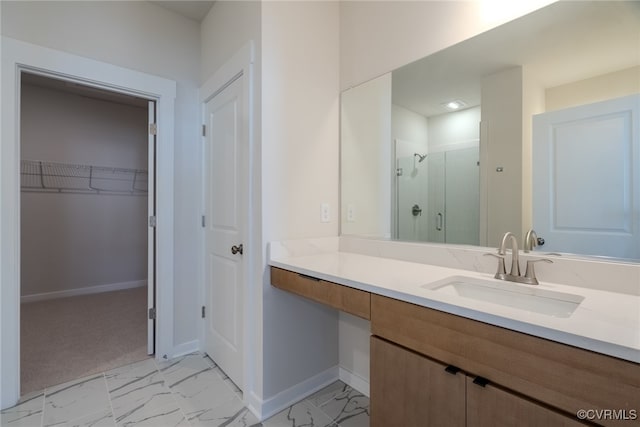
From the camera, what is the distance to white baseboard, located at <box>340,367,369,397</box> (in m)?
1.86

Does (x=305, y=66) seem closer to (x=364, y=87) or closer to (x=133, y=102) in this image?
(x=364, y=87)

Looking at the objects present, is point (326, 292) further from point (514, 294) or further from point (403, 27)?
point (403, 27)

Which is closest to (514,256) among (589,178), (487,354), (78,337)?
(589,178)

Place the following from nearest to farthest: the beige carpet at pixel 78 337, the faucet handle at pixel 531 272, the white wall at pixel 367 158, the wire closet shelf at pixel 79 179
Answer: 1. the faucet handle at pixel 531 272
2. the white wall at pixel 367 158
3. the beige carpet at pixel 78 337
4. the wire closet shelf at pixel 79 179

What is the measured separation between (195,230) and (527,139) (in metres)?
2.24

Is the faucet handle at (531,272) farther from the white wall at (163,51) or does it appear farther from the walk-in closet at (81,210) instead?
the walk-in closet at (81,210)

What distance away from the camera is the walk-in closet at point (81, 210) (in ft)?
10.9

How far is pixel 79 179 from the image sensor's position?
384 cm

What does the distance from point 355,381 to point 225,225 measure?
135 cm

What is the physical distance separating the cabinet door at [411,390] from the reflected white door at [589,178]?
0.73m

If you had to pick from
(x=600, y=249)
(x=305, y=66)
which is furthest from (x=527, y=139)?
(x=305, y=66)

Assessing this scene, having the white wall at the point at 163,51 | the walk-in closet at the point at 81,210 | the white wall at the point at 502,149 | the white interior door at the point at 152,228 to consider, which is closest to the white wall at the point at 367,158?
the white wall at the point at 502,149

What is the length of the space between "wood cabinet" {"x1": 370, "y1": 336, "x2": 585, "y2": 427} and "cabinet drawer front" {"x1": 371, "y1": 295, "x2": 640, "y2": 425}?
0.03 meters

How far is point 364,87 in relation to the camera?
1.90 m
